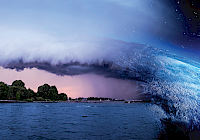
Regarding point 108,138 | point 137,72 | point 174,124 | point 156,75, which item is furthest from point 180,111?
point 108,138

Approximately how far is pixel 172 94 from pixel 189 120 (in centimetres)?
456

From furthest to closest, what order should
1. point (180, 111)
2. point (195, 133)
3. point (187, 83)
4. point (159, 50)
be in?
1. point (180, 111)
2. point (159, 50)
3. point (187, 83)
4. point (195, 133)

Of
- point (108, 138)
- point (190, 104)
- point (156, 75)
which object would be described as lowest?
point (108, 138)

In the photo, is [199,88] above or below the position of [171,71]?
below

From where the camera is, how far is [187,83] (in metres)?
25.8

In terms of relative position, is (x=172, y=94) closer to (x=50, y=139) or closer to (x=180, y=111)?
(x=180, y=111)

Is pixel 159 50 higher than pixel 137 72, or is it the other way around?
pixel 159 50

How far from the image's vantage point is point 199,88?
82.3ft

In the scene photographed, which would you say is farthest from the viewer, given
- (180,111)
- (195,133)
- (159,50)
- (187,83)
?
(180,111)

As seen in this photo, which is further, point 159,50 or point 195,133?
point 159,50

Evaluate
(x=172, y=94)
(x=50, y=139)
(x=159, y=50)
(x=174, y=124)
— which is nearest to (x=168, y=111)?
(x=174, y=124)

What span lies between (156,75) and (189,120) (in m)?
8.40

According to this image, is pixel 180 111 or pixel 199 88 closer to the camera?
pixel 199 88

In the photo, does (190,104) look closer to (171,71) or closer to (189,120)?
(189,120)
